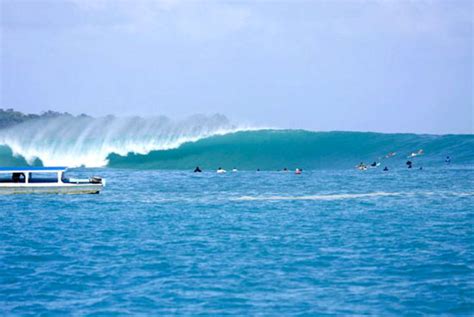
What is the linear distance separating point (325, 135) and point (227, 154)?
11695 millimetres

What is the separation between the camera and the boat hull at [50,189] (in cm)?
3491

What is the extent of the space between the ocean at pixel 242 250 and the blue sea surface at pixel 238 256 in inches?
1.5

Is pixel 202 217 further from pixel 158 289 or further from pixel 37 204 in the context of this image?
pixel 158 289

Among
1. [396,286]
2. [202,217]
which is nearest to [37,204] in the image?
[202,217]

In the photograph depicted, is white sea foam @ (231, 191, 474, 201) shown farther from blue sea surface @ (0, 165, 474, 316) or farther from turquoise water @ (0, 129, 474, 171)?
turquoise water @ (0, 129, 474, 171)

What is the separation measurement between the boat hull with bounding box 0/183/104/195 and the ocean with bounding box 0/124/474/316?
728mm

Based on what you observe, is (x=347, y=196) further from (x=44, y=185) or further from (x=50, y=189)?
(x=44, y=185)

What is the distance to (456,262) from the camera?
16141mm

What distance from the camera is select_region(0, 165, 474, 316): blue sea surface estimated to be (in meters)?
12.9

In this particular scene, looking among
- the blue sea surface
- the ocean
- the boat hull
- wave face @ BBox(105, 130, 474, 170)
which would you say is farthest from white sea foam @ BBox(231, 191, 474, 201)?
wave face @ BBox(105, 130, 474, 170)

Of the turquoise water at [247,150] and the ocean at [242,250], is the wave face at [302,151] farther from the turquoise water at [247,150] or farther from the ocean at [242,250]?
the ocean at [242,250]

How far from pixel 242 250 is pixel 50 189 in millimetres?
19296

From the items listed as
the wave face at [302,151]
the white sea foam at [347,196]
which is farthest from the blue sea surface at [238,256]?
the wave face at [302,151]

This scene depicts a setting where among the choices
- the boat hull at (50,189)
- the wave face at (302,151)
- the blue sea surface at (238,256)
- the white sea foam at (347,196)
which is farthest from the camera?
the wave face at (302,151)
